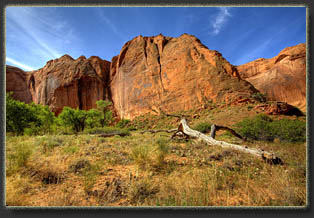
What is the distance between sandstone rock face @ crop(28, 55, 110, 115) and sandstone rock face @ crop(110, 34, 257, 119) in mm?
7401

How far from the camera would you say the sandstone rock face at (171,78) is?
22.4 meters

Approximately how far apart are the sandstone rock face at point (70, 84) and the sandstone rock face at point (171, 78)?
740cm

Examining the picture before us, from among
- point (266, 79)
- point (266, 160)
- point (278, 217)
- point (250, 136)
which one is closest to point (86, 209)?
point (278, 217)

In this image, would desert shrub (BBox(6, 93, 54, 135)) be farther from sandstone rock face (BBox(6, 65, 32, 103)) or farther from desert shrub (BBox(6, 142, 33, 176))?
sandstone rock face (BBox(6, 65, 32, 103))

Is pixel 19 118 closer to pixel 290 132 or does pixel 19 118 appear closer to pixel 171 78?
pixel 290 132

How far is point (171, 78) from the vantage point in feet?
93.6

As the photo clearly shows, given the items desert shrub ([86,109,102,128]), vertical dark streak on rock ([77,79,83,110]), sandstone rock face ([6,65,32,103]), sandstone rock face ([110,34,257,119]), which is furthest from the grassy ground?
sandstone rock face ([6,65,32,103])

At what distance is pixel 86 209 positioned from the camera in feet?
5.33

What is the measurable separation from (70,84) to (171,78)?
3325 centimetres

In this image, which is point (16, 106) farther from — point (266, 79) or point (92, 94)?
point (266, 79)

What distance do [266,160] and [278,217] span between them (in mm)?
1788

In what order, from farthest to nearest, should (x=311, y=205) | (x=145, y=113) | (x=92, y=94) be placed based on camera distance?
(x=92, y=94) → (x=145, y=113) → (x=311, y=205)

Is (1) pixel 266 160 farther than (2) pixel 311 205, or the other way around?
(1) pixel 266 160

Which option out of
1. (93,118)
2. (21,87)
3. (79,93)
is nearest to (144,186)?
(93,118)
